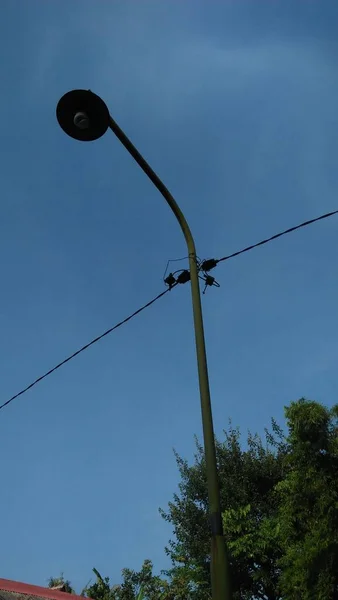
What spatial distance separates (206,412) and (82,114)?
159 inches

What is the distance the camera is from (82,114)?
20.9ft

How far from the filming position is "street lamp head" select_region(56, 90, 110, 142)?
6.32 meters

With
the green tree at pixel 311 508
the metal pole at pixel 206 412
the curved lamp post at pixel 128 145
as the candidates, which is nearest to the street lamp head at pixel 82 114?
the curved lamp post at pixel 128 145

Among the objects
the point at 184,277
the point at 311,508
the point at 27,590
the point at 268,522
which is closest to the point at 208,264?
the point at 184,277

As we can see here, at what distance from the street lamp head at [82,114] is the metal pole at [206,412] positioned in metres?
0.17

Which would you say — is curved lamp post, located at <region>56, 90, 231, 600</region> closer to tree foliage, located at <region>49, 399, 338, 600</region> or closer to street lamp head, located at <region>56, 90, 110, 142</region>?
street lamp head, located at <region>56, 90, 110, 142</region>

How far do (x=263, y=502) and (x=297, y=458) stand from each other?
43.2 ft

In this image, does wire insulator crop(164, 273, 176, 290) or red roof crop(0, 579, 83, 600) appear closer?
wire insulator crop(164, 273, 176, 290)

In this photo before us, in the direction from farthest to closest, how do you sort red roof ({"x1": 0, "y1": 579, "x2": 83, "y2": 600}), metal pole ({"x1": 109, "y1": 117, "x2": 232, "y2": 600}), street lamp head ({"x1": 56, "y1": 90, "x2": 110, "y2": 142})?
red roof ({"x1": 0, "y1": 579, "x2": 83, "y2": 600})
street lamp head ({"x1": 56, "y1": 90, "x2": 110, "y2": 142})
metal pole ({"x1": 109, "y1": 117, "x2": 232, "y2": 600})

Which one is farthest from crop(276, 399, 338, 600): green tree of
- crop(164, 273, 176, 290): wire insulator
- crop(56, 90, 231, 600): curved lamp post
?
crop(56, 90, 231, 600): curved lamp post

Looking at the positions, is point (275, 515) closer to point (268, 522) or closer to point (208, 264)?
point (268, 522)

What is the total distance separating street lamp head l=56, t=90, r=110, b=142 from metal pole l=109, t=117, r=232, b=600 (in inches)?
6.5

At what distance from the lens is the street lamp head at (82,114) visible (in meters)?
6.32

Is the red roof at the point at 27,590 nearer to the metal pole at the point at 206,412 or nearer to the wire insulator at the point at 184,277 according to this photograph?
the wire insulator at the point at 184,277
